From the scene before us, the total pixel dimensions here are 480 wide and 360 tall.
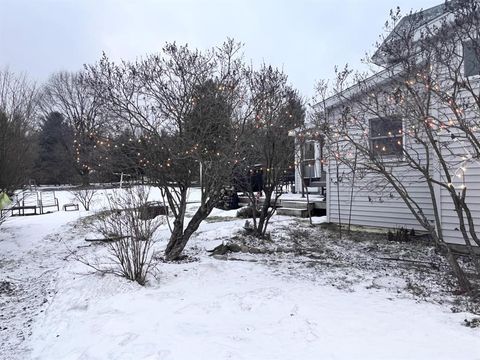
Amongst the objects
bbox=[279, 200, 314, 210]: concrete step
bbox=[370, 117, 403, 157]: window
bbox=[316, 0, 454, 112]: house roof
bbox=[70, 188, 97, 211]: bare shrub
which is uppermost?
bbox=[316, 0, 454, 112]: house roof

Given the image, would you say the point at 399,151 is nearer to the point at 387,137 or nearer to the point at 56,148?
the point at 387,137

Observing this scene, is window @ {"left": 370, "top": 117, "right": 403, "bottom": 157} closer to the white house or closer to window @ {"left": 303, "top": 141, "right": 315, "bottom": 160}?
the white house

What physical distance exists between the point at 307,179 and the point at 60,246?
A: 999 cm

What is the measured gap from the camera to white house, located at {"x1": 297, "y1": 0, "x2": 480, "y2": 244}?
588cm

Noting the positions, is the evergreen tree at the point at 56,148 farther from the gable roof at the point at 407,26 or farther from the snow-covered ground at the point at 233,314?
the gable roof at the point at 407,26

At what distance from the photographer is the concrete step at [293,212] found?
39.0 feet

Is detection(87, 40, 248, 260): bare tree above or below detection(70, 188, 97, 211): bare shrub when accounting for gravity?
above

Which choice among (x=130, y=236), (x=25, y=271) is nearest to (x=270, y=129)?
(x=130, y=236)

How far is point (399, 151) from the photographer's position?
7.65 meters

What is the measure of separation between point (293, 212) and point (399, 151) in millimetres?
5026

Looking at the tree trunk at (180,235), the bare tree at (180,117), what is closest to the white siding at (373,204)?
the bare tree at (180,117)

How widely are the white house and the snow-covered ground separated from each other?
Answer: 1873 millimetres

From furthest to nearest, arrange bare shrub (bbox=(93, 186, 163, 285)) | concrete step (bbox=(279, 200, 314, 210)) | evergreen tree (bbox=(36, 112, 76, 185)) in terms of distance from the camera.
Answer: evergreen tree (bbox=(36, 112, 76, 185)) < concrete step (bbox=(279, 200, 314, 210)) < bare shrub (bbox=(93, 186, 163, 285))

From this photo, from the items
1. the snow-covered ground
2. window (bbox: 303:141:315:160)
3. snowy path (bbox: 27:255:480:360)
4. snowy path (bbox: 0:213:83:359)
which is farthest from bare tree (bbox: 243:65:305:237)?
snowy path (bbox: 0:213:83:359)
